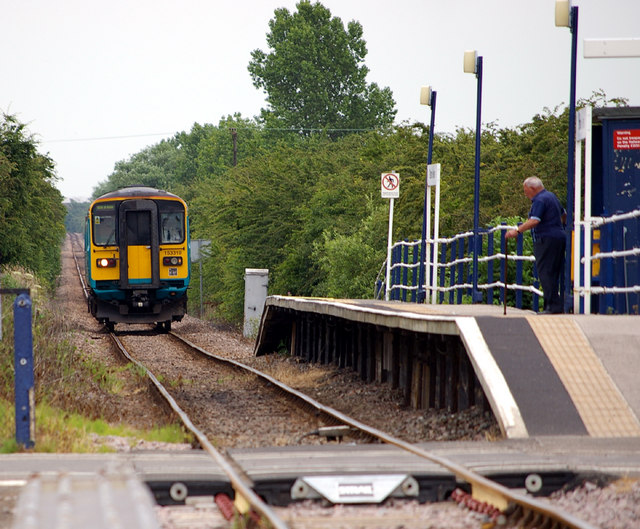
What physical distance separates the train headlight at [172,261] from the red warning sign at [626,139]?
50.3 feet

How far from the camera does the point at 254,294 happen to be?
2680 centimetres

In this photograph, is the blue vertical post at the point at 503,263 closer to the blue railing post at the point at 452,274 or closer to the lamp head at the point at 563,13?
the blue railing post at the point at 452,274

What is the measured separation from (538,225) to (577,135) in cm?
114

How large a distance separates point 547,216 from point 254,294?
16.5 metres

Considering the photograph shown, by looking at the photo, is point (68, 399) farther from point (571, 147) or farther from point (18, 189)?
point (18, 189)

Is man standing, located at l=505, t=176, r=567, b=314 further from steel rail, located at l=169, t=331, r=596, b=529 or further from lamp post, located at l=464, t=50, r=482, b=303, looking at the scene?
steel rail, located at l=169, t=331, r=596, b=529

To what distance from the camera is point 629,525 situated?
4949 mm

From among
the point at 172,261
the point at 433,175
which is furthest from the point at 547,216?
the point at 172,261

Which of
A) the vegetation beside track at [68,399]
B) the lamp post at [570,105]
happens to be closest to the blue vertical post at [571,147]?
the lamp post at [570,105]

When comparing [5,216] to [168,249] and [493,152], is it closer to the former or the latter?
[168,249]

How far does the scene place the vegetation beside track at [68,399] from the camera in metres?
7.85

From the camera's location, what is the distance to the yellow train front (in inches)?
961

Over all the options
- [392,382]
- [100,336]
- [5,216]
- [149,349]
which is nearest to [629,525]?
[392,382]

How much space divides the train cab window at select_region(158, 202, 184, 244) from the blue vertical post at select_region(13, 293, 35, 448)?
1721 centimetres
